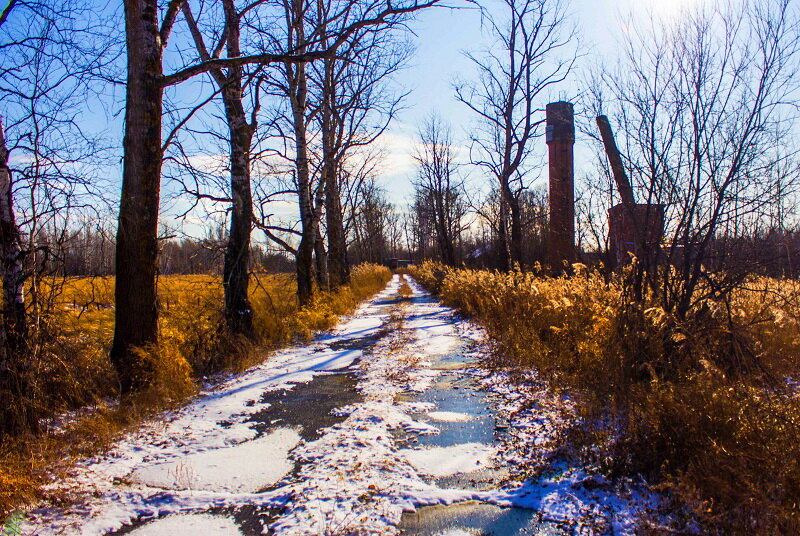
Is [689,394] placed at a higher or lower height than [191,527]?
higher

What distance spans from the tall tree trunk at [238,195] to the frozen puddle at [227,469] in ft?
14.4

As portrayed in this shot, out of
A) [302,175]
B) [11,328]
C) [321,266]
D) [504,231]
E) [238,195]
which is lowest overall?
[11,328]

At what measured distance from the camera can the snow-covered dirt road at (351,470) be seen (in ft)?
8.52

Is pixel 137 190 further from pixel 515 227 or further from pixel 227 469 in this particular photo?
pixel 515 227

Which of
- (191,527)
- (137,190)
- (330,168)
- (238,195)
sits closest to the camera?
(191,527)

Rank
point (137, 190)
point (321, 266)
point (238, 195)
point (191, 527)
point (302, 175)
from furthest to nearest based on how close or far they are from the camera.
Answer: point (321, 266)
point (302, 175)
point (238, 195)
point (137, 190)
point (191, 527)

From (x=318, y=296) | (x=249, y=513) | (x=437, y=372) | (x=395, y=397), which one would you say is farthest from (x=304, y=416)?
(x=318, y=296)

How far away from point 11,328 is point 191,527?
2.40 meters

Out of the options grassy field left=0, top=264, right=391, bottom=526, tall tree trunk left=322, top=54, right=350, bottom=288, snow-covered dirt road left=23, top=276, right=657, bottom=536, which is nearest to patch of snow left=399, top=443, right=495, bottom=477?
snow-covered dirt road left=23, top=276, right=657, bottom=536

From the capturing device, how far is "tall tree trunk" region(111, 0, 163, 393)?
505cm

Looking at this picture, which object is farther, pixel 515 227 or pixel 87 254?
pixel 515 227

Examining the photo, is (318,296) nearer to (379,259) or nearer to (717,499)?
(717,499)

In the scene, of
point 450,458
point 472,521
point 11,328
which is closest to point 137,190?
point 11,328

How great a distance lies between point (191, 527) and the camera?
8.49ft
